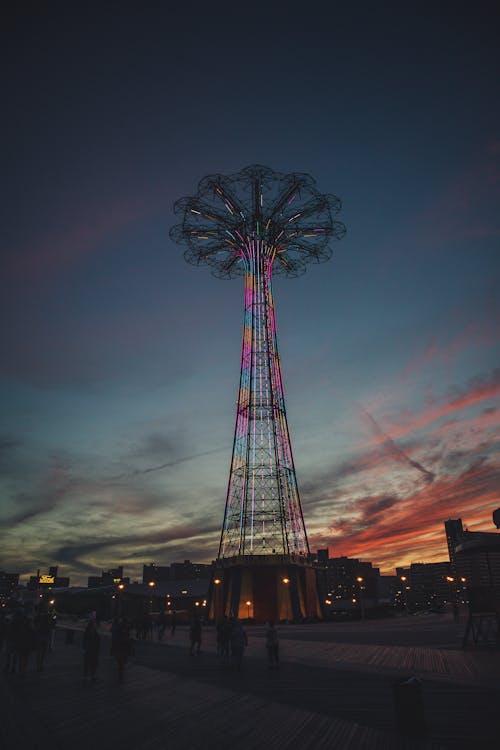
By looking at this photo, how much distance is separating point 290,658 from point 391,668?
4.94 metres

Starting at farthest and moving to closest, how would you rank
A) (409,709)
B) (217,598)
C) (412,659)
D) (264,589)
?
(217,598), (264,589), (412,659), (409,709)

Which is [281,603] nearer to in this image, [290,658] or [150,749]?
[290,658]

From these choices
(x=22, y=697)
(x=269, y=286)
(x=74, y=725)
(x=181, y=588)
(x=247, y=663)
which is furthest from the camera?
(x=181, y=588)

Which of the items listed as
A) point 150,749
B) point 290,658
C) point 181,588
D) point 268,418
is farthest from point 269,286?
point 181,588

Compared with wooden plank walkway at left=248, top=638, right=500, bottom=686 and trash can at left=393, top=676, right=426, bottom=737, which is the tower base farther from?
trash can at left=393, top=676, right=426, bottom=737

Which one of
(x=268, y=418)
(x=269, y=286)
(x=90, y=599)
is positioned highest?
(x=269, y=286)

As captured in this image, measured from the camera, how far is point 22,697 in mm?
11789

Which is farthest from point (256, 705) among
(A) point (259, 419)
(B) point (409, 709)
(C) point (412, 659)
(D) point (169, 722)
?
(A) point (259, 419)

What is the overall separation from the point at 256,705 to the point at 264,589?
113 ft

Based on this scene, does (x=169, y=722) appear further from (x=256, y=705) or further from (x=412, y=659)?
(x=412, y=659)

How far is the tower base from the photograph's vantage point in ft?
136

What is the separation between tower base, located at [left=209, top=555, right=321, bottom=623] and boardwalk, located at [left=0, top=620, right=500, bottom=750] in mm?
24499

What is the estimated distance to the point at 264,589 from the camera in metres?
42.2

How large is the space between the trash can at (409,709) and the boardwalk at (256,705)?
196 millimetres
